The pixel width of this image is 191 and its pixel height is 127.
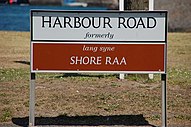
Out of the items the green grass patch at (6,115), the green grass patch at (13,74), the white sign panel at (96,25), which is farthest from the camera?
the green grass patch at (13,74)

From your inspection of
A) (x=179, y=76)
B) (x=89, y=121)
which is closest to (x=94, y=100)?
(x=89, y=121)

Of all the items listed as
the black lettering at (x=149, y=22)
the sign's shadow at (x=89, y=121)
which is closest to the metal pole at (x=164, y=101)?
the sign's shadow at (x=89, y=121)

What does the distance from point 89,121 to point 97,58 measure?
1.13 metres

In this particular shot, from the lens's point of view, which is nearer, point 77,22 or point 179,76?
point 77,22

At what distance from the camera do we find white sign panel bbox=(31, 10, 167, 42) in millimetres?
9070

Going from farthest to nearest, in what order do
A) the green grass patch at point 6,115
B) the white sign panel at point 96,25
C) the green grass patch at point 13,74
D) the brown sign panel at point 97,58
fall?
the green grass patch at point 13,74 → the green grass patch at point 6,115 → the brown sign panel at point 97,58 → the white sign panel at point 96,25

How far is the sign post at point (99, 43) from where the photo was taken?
358 inches

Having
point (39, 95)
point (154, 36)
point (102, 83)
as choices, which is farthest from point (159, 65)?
point (102, 83)

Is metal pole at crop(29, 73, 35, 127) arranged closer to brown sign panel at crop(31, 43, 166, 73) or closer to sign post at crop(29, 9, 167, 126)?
sign post at crop(29, 9, 167, 126)

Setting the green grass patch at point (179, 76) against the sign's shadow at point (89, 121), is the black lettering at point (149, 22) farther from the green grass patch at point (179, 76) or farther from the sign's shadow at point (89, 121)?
the green grass patch at point (179, 76)

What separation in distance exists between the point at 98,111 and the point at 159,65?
1688 mm

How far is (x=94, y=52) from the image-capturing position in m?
9.18

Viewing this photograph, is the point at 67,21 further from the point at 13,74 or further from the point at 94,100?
the point at 13,74

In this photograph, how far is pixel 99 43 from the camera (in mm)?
9164
